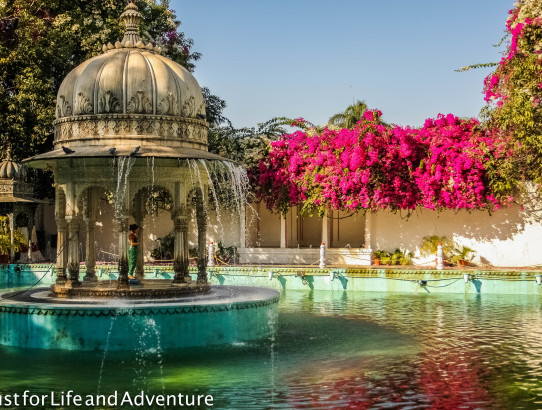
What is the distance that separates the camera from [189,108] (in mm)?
13805

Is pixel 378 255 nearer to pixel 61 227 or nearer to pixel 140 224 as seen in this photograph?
pixel 140 224

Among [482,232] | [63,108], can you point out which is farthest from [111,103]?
[482,232]

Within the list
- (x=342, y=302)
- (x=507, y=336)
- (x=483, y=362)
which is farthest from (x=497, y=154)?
(x=483, y=362)

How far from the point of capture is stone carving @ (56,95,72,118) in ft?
45.0

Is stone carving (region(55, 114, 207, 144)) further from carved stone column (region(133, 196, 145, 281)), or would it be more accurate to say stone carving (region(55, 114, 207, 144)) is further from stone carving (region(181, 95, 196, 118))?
carved stone column (region(133, 196, 145, 281))

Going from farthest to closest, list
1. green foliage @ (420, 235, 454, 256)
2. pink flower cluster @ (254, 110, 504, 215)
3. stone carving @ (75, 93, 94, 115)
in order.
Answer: green foliage @ (420, 235, 454, 256)
pink flower cluster @ (254, 110, 504, 215)
stone carving @ (75, 93, 94, 115)

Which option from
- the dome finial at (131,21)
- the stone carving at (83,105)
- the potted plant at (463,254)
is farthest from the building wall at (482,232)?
the stone carving at (83,105)

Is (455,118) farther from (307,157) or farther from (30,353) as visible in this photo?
(30,353)

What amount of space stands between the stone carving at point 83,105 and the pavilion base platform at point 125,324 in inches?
128

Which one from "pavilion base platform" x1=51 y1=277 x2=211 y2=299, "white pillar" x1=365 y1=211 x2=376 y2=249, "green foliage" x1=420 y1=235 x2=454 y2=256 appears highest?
"white pillar" x1=365 y1=211 x2=376 y2=249

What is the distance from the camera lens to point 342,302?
18062 millimetres

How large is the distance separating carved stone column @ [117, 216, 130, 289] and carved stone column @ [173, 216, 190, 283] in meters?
1.12

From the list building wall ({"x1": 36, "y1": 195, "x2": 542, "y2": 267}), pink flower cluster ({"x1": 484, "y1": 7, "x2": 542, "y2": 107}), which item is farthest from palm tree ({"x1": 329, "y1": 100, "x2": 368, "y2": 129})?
pink flower cluster ({"x1": 484, "y1": 7, "x2": 542, "y2": 107})

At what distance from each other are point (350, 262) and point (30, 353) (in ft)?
54.5
